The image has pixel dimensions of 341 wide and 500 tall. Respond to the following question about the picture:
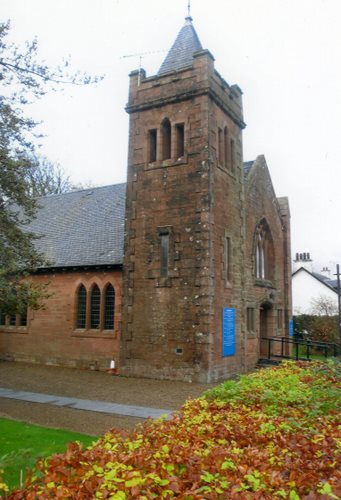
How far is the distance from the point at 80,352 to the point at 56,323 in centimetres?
198

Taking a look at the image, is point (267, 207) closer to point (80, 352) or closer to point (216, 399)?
point (80, 352)

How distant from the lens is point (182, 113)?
17.1 m

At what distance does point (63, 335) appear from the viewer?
19.5 m

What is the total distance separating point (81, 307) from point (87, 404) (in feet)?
28.1

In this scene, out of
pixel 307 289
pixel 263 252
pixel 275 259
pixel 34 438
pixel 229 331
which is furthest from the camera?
pixel 307 289

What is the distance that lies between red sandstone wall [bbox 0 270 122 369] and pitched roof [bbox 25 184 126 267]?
0.80m

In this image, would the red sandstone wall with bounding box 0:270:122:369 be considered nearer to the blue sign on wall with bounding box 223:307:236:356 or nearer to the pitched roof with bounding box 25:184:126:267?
the pitched roof with bounding box 25:184:126:267

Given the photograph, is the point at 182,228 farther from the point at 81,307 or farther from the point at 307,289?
the point at 307,289

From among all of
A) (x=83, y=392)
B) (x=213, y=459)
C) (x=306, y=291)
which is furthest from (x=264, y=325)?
(x=306, y=291)

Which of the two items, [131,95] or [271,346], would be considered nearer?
[131,95]

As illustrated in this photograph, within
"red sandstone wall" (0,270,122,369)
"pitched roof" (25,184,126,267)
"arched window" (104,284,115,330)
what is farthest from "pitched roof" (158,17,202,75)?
"arched window" (104,284,115,330)

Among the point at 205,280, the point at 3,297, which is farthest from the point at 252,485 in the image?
the point at 205,280

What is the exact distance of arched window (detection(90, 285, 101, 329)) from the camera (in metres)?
18.9

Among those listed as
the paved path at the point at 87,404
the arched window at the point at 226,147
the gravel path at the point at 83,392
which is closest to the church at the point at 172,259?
the arched window at the point at 226,147
